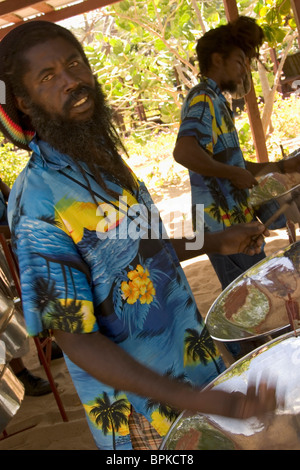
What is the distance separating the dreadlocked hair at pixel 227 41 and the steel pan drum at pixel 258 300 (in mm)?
845

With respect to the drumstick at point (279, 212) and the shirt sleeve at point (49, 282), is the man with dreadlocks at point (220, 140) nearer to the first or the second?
the drumstick at point (279, 212)

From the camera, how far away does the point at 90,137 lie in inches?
33.8

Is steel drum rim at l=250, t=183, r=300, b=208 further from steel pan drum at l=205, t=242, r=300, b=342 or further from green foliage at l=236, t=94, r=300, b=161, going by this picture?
green foliage at l=236, t=94, r=300, b=161

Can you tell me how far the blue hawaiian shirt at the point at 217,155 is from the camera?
5.72 feet

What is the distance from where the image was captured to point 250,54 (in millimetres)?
1892

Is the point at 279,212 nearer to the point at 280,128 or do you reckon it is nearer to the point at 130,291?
the point at 130,291

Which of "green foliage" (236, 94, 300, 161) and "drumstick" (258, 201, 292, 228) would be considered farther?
"green foliage" (236, 94, 300, 161)

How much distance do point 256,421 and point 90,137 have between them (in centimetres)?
47

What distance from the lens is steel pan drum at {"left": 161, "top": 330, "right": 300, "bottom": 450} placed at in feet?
2.40

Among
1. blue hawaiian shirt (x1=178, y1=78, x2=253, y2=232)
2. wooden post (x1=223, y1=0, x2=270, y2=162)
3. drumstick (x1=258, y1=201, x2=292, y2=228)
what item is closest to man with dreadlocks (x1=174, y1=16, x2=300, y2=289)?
blue hawaiian shirt (x1=178, y1=78, x2=253, y2=232)

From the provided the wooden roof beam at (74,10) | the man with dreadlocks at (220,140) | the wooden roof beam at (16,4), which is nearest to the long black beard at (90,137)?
the man with dreadlocks at (220,140)

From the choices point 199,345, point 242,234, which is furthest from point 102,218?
point 242,234

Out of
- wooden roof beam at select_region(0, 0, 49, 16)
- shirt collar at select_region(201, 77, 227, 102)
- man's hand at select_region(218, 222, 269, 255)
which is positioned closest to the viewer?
man's hand at select_region(218, 222, 269, 255)
